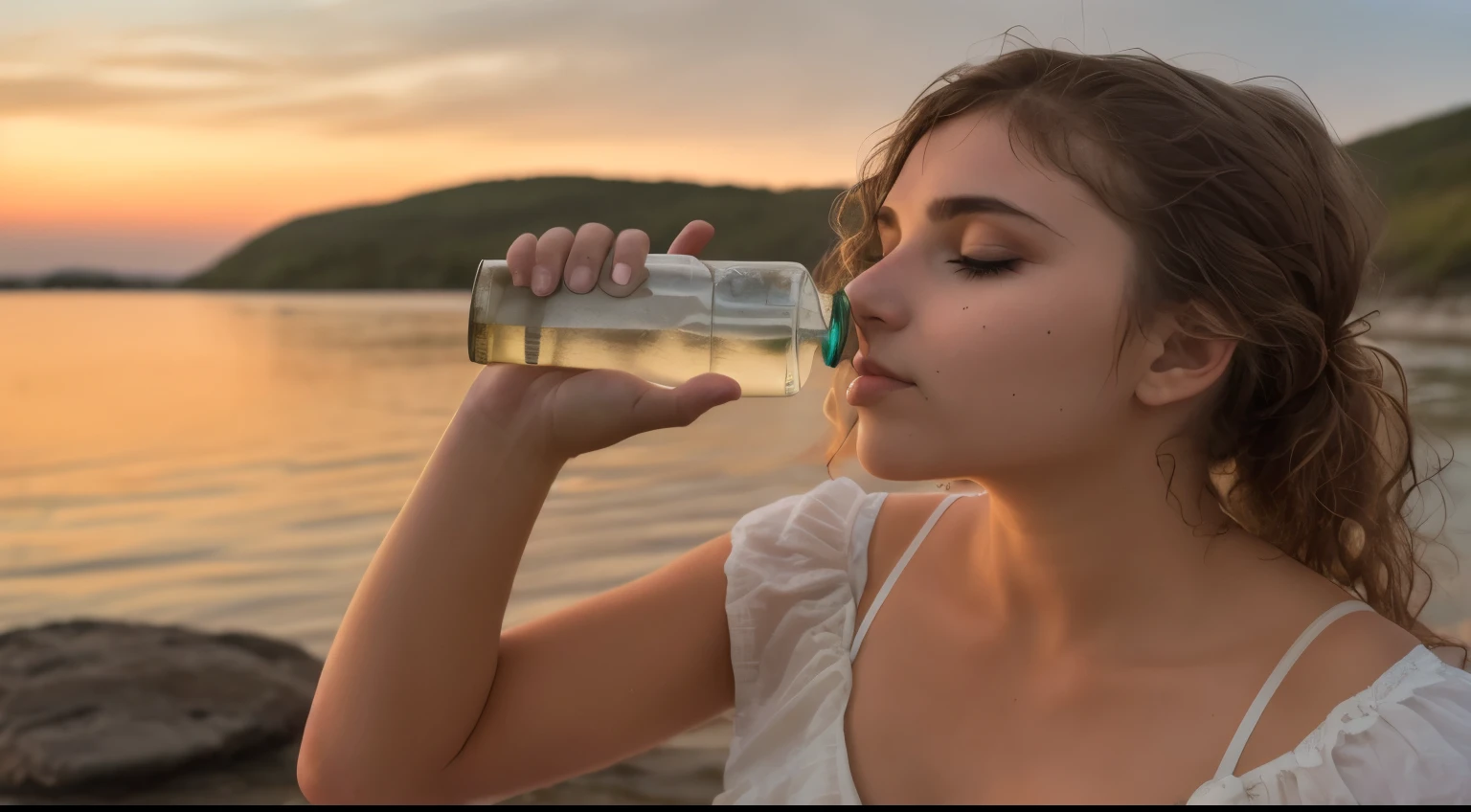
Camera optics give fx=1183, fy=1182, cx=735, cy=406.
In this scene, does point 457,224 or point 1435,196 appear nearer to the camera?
point 1435,196

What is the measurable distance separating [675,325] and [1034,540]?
1.92 feet

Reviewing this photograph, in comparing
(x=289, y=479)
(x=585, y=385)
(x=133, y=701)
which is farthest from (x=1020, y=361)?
(x=289, y=479)

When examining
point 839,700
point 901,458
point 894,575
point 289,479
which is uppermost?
point 901,458

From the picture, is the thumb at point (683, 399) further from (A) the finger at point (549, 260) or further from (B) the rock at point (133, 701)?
(B) the rock at point (133, 701)

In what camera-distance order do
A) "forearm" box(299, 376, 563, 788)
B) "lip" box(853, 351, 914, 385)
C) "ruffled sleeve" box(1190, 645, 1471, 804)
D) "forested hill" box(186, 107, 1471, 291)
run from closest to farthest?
1. "ruffled sleeve" box(1190, 645, 1471, 804)
2. "lip" box(853, 351, 914, 385)
3. "forearm" box(299, 376, 563, 788)
4. "forested hill" box(186, 107, 1471, 291)

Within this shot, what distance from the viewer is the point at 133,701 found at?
319 cm

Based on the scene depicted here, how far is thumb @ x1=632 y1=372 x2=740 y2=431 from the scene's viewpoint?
1492 millimetres

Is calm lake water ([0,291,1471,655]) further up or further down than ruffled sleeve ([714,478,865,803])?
further down

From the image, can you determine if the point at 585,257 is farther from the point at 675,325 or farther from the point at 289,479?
the point at 289,479

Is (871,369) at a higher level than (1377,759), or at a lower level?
higher

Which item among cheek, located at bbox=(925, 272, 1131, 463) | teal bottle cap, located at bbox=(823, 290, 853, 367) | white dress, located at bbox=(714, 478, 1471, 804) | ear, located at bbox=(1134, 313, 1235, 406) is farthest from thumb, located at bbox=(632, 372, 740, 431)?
ear, located at bbox=(1134, 313, 1235, 406)

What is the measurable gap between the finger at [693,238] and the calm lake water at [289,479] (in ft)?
1.56

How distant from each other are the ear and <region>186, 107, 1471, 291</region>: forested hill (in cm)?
364

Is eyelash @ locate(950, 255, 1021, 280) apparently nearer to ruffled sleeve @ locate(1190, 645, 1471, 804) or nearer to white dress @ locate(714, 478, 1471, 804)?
white dress @ locate(714, 478, 1471, 804)
